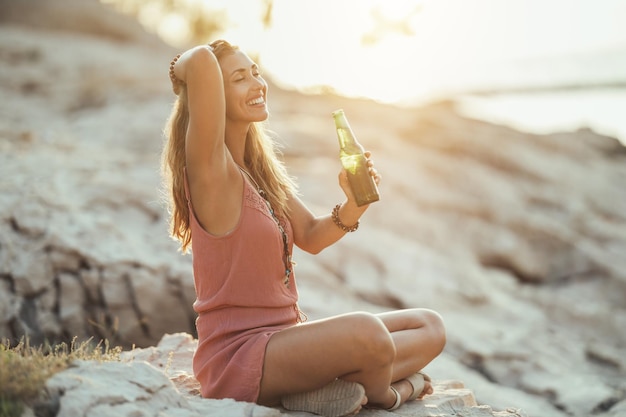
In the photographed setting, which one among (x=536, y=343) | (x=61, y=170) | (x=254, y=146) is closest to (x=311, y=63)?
(x=61, y=170)

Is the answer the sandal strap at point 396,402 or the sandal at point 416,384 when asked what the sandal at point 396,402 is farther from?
the sandal at point 416,384

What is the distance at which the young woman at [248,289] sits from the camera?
3.42 m

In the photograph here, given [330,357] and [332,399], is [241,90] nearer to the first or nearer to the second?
[330,357]

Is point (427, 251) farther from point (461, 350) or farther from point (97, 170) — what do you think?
point (97, 170)

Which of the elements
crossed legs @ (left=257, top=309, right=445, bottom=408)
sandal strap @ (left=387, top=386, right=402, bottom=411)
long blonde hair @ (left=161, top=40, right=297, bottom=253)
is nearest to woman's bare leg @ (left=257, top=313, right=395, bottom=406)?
crossed legs @ (left=257, top=309, right=445, bottom=408)

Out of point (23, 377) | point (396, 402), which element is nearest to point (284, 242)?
point (396, 402)

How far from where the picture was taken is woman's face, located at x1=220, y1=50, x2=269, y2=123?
3795 millimetres

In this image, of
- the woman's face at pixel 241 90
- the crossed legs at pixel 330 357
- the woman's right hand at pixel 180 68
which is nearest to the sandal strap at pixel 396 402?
the crossed legs at pixel 330 357

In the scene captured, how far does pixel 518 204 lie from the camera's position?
36.9 feet

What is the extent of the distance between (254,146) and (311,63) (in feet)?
39.2

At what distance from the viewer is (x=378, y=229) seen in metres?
9.51

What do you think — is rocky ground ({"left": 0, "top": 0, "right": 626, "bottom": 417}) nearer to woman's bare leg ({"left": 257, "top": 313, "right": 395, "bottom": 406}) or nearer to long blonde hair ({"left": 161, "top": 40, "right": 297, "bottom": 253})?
woman's bare leg ({"left": 257, "top": 313, "right": 395, "bottom": 406})

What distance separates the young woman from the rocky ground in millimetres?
394

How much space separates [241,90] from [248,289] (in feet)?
3.40
